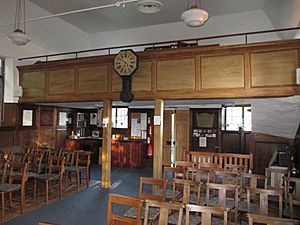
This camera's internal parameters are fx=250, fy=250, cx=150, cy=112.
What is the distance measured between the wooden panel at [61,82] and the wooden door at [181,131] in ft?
12.6

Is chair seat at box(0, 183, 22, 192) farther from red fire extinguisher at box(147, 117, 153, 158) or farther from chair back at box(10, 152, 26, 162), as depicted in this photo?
red fire extinguisher at box(147, 117, 153, 158)

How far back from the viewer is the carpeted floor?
3811mm

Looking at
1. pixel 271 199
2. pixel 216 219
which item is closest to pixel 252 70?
pixel 271 199

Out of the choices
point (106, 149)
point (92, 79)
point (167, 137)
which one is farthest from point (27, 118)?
point (167, 137)

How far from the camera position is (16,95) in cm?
688

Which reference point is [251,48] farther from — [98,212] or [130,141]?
[130,141]

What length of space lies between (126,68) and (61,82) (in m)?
2.04

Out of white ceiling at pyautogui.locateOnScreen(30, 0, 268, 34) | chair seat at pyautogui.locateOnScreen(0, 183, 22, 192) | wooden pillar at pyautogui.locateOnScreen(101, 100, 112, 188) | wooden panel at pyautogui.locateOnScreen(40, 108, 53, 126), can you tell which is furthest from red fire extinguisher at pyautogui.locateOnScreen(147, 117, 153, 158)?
chair seat at pyautogui.locateOnScreen(0, 183, 22, 192)

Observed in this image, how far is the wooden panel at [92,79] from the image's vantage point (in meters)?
5.89

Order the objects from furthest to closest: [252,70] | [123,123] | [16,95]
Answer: [123,123] < [16,95] < [252,70]

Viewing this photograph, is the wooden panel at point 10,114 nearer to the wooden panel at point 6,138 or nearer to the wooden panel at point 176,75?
the wooden panel at point 6,138

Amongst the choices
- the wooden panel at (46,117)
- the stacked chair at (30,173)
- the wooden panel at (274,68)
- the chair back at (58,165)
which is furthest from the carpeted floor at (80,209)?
the wooden panel at (274,68)

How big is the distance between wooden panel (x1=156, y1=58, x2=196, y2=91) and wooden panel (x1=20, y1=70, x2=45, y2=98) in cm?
333

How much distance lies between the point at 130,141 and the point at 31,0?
16.8 feet
